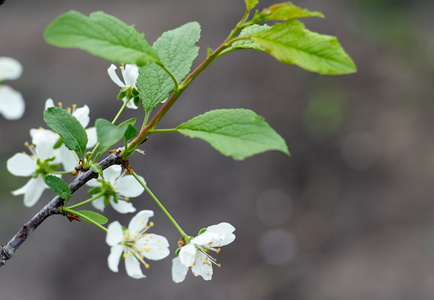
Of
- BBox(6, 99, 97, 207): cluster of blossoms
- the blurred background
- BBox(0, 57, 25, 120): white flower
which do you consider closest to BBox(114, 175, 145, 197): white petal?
BBox(6, 99, 97, 207): cluster of blossoms

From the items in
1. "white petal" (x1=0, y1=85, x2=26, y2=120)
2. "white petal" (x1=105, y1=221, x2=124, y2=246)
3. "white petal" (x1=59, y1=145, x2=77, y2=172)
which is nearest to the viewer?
"white petal" (x1=0, y1=85, x2=26, y2=120)

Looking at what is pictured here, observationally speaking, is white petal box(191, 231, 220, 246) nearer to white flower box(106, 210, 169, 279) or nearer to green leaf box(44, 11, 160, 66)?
white flower box(106, 210, 169, 279)

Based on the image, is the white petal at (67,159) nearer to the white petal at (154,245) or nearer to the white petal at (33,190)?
the white petal at (33,190)

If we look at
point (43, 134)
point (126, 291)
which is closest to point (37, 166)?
point (43, 134)

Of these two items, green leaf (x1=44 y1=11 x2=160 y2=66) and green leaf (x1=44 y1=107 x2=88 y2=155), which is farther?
green leaf (x1=44 y1=107 x2=88 y2=155)

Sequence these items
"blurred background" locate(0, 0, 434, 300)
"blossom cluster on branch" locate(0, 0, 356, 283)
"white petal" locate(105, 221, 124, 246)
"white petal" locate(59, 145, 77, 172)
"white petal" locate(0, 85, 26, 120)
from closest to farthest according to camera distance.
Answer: "white petal" locate(0, 85, 26, 120)
"blossom cluster on branch" locate(0, 0, 356, 283)
"white petal" locate(105, 221, 124, 246)
"white petal" locate(59, 145, 77, 172)
"blurred background" locate(0, 0, 434, 300)

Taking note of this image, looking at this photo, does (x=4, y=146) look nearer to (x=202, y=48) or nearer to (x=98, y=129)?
(x=202, y=48)

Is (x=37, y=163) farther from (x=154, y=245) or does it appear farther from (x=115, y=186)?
(x=154, y=245)

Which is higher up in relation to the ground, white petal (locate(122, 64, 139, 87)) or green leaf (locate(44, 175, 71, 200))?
white petal (locate(122, 64, 139, 87))

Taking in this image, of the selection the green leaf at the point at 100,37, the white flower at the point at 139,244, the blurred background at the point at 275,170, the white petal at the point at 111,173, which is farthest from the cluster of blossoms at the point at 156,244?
the blurred background at the point at 275,170
